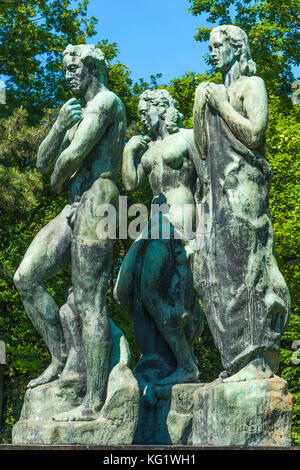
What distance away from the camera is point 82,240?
22.0ft

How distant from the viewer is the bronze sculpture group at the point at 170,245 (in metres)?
6.17

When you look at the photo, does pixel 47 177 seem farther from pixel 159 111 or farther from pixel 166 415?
pixel 166 415

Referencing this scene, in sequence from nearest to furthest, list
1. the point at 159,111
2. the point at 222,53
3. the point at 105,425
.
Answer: the point at 105,425 < the point at 222,53 < the point at 159,111

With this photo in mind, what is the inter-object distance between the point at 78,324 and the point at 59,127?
5.77 feet

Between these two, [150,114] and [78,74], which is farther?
[150,114]

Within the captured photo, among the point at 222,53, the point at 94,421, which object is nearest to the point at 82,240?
the point at 94,421

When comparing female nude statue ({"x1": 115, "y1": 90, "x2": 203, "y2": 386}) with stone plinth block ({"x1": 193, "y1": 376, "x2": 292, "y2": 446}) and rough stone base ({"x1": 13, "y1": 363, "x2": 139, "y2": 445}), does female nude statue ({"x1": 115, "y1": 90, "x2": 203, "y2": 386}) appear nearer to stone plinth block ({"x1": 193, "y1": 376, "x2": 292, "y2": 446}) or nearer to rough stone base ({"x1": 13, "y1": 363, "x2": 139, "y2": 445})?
rough stone base ({"x1": 13, "y1": 363, "x2": 139, "y2": 445})

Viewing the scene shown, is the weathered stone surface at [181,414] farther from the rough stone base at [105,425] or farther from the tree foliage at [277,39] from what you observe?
the tree foliage at [277,39]

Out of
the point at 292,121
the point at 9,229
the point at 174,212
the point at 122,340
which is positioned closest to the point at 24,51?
the point at 9,229

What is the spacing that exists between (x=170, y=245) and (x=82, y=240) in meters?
1.21

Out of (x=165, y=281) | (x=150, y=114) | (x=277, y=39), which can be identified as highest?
(x=277, y=39)

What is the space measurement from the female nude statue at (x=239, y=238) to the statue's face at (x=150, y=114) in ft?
5.95

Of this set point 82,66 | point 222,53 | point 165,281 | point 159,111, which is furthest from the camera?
point 159,111

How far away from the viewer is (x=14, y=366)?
19.4 m
